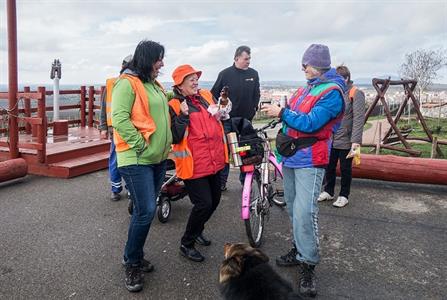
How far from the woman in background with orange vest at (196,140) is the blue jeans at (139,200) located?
11.5 inches

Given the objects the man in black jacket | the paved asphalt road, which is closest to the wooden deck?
the paved asphalt road

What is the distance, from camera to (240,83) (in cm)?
571

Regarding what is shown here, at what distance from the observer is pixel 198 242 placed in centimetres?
418

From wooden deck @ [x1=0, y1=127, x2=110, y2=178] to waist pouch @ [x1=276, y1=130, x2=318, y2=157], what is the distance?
467cm

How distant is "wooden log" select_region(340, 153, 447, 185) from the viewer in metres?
6.32

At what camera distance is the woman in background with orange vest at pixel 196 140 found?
3449 millimetres

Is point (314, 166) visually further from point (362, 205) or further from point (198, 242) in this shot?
point (362, 205)

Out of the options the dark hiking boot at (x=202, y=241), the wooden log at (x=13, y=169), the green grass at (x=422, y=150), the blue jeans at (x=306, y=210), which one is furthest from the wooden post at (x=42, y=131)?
the green grass at (x=422, y=150)

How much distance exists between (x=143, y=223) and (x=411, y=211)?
12.9ft

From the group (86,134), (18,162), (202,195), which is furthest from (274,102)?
(86,134)

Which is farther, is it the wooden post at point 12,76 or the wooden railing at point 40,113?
the wooden post at point 12,76

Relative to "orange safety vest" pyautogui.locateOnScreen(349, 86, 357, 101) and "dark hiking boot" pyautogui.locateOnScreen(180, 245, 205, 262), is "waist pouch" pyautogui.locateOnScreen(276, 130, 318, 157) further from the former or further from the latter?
"orange safety vest" pyautogui.locateOnScreen(349, 86, 357, 101)

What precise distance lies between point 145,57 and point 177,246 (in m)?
2.03

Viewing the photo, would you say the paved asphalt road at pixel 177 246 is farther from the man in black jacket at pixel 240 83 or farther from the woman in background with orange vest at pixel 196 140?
the man in black jacket at pixel 240 83
